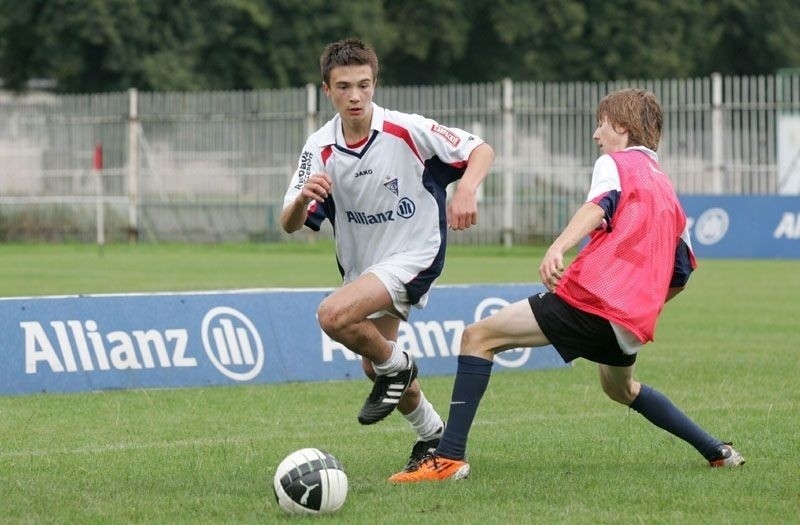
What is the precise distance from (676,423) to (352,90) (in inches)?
90.2

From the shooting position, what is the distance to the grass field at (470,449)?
6.77 metres

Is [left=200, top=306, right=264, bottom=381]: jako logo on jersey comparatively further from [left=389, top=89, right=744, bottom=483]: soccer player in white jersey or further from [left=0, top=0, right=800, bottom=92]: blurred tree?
[left=0, top=0, right=800, bottom=92]: blurred tree

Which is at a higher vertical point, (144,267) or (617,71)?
(617,71)

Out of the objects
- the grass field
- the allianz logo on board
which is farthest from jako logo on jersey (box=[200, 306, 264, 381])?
the grass field

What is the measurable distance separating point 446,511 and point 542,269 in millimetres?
1121

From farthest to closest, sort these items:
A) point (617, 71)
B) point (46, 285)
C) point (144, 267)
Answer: point (617, 71) → point (144, 267) → point (46, 285)

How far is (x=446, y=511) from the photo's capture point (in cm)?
672

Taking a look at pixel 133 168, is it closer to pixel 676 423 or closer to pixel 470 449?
pixel 470 449

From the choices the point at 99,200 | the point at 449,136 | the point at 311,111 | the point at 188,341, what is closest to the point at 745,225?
the point at 311,111

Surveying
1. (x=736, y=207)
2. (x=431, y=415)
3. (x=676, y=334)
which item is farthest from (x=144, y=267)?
(x=431, y=415)

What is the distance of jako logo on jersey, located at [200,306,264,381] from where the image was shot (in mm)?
11508

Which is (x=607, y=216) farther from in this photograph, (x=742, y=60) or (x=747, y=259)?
(x=742, y=60)

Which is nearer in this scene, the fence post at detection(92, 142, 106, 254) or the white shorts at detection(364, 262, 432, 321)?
the white shorts at detection(364, 262, 432, 321)

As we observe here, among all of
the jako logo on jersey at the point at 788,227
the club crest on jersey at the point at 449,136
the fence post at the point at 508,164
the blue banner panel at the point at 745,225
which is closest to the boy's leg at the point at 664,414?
the club crest on jersey at the point at 449,136
